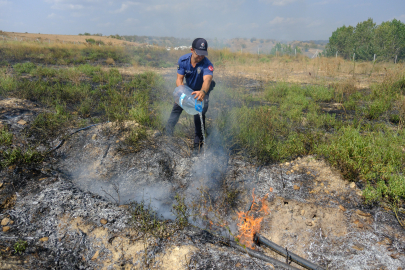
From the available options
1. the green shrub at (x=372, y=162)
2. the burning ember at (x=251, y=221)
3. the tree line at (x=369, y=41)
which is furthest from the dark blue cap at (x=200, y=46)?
the tree line at (x=369, y=41)

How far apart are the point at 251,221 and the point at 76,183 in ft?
8.29

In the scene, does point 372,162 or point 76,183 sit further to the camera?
point 76,183

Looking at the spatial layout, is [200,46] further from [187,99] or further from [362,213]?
[362,213]

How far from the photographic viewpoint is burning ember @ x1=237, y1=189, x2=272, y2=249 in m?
2.57

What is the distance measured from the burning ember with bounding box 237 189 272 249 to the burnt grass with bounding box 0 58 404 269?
165 mm

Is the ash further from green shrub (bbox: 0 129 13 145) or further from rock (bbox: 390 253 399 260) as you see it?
green shrub (bbox: 0 129 13 145)

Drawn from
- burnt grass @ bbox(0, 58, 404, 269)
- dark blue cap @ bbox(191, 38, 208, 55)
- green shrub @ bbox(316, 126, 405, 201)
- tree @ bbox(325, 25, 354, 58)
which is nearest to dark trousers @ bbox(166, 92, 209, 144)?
burnt grass @ bbox(0, 58, 404, 269)

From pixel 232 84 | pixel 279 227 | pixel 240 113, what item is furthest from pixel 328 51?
pixel 279 227

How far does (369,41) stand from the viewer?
78.5 feet

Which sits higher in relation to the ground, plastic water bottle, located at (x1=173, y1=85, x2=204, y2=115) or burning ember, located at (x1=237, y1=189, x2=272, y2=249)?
plastic water bottle, located at (x1=173, y1=85, x2=204, y2=115)

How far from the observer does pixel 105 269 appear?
204cm

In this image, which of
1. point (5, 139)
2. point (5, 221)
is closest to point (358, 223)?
point (5, 221)

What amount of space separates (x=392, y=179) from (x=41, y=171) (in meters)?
4.72

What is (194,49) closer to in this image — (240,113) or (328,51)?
(240,113)
